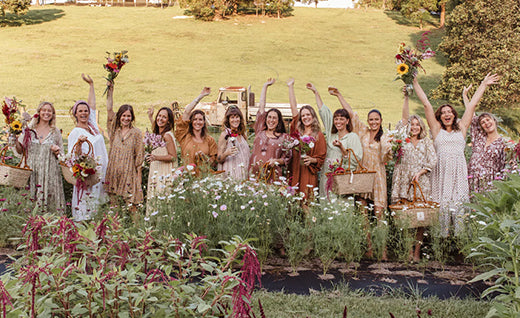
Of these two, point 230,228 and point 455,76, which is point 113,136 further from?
point 455,76

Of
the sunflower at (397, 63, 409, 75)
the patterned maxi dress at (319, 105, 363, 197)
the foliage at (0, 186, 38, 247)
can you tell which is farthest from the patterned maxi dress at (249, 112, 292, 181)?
the foliage at (0, 186, 38, 247)

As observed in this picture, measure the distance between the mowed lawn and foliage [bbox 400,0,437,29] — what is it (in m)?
1.33

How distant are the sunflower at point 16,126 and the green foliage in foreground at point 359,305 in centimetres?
363

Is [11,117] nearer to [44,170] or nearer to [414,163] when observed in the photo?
[44,170]

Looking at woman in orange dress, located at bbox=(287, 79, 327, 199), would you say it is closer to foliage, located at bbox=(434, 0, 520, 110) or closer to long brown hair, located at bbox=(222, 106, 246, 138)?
long brown hair, located at bbox=(222, 106, 246, 138)

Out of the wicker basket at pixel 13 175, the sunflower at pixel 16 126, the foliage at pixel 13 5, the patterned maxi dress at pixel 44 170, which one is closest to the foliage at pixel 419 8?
the foliage at pixel 13 5

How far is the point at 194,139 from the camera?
20.4ft

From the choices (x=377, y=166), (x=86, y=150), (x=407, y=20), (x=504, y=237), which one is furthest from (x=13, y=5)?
(x=504, y=237)

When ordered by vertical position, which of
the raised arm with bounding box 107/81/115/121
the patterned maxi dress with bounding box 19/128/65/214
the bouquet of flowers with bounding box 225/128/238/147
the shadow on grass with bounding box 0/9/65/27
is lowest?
the patterned maxi dress with bounding box 19/128/65/214

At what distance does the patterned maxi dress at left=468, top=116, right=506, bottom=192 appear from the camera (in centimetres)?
586

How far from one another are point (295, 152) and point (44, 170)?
3.27m

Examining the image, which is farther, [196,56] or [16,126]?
[196,56]

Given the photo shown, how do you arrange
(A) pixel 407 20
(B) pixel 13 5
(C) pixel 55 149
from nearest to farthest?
(C) pixel 55 149, (B) pixel 13 5, (A) pixel 407 20

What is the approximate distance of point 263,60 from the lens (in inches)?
1292
